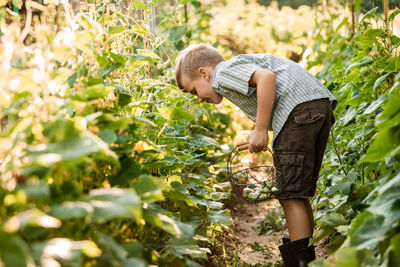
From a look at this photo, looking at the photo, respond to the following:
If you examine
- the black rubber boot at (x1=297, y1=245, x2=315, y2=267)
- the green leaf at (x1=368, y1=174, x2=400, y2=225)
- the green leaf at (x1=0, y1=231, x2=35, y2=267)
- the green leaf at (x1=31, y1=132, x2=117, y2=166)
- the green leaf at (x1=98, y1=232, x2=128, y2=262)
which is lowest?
the black rubber boot at (x1=297, y1=245, x2=315, y2=267)

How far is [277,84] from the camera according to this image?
241 cm

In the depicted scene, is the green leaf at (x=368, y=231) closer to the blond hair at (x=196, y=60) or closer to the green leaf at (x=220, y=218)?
the green leaf at (x=220, y=218)

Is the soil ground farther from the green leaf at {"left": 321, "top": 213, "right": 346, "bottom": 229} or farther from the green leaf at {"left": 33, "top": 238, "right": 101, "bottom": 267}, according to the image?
the green leaf at {"left": 33, "top": 238, "right": 101, "bottom": 267}

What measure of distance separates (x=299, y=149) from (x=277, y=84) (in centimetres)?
34

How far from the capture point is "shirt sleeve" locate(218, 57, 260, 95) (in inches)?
91.6

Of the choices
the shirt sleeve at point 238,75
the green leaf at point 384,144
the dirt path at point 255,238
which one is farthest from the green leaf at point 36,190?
the dirt path at point 255,238

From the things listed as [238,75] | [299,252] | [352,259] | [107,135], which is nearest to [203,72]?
[238,75]

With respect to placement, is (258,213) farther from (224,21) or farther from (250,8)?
(250,8)

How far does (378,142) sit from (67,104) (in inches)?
38.2

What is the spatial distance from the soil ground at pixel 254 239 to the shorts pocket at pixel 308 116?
2.50 feet

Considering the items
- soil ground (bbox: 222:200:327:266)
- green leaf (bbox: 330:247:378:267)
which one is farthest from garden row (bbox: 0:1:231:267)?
soil ground (bbox: 222:200:327:266)

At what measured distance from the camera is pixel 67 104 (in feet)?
4.94

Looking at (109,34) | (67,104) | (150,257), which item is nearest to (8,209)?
(67,104)

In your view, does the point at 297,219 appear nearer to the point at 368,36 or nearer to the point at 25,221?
the point at 368,36
